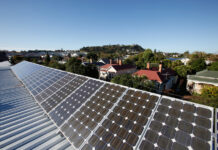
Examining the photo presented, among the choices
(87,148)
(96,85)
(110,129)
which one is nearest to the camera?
(87,148)

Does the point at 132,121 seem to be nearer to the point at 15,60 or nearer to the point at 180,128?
the point at 180,128

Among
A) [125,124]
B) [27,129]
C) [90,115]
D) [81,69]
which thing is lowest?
[81,69]

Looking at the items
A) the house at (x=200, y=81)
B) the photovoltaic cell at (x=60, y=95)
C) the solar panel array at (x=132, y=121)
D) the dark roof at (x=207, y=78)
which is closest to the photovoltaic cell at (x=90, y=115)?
the solar panel array at (x=132, y=121)

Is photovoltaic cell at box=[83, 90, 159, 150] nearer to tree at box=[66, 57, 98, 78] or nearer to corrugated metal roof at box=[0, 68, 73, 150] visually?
corrugated metal roof at box=[0, 68, 73, 150]

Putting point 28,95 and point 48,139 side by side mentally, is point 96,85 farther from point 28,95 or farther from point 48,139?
point 28,95

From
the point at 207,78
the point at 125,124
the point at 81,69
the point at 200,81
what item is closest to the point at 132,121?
the point at 125,124

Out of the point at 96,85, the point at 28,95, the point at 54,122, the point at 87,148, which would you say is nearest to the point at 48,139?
the point at 54,122

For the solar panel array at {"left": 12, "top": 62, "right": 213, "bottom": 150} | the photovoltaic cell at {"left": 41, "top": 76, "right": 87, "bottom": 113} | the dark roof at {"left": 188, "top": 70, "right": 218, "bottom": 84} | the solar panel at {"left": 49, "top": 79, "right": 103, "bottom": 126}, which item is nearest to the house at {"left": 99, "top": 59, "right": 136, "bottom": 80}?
the dark roof at {"left": 188, "top": 70, "right": 218, "bottom": 84}
